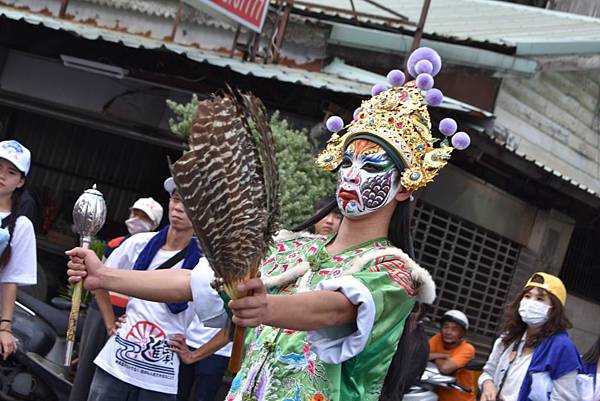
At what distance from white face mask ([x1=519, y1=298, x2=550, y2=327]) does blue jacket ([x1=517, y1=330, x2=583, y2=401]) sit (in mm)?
147

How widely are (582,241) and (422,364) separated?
6762mm

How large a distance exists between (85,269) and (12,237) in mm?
2735

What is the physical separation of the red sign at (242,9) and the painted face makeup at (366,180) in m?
6.26

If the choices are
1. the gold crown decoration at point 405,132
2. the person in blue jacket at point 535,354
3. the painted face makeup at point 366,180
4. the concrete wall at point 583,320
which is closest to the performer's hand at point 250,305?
the painted face makeup at point 366,180

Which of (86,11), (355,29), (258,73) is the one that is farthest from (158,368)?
(86,11)

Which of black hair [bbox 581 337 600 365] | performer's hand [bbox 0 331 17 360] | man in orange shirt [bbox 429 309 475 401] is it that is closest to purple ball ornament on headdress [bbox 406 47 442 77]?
performer's hand [bbox 0 331 17 360]

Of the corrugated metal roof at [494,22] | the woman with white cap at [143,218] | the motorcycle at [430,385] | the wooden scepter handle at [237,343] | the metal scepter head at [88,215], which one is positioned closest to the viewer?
the wooden scepter handle at [237,343]

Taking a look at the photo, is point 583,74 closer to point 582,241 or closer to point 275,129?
point 582,241

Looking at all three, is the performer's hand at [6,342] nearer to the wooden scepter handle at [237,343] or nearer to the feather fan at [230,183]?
the wooden scepter handle at [237,343]

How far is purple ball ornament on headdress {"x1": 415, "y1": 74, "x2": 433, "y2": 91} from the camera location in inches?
145

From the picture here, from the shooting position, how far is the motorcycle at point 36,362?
282 inches

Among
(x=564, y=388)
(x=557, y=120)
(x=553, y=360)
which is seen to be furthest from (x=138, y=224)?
(x=557, y=120)

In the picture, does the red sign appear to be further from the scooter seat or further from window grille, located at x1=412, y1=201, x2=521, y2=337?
the scooter seat

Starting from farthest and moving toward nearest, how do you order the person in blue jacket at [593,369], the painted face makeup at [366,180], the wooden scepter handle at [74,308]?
the person in blue jacket at [593,369]
the wooden scepter handle at [74,308]
the painted face makeup at [366,180]
